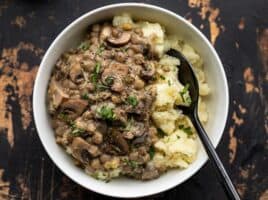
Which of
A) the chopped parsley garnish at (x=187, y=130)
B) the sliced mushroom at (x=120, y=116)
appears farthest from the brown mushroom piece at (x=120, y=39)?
the chopped parsley garnish at (x=187, y=130)

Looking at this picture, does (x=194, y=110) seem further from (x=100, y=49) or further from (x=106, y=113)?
(x=100, y=49)

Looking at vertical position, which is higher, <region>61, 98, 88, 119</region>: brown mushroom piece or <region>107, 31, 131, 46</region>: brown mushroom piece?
<region>107, 31, 131, 46</region>: brown mushroom piece

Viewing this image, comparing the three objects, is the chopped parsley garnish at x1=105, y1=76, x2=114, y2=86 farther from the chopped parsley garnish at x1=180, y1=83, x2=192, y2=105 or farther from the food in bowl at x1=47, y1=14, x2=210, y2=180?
the chopped parsley garnish at x1=180, y1=83, x2=192, y2=105

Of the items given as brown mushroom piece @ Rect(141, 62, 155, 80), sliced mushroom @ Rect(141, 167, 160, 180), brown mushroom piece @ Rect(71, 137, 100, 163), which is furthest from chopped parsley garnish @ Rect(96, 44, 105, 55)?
sliced mushroom @ Rect(141, 167, 160, 180)

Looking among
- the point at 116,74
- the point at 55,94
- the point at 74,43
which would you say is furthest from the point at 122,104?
the point at 74,43

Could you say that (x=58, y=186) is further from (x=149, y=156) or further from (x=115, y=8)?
(x=115, y=8)

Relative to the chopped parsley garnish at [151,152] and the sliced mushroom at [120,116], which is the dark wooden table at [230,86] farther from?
the sliced mushroom at [120,116]
